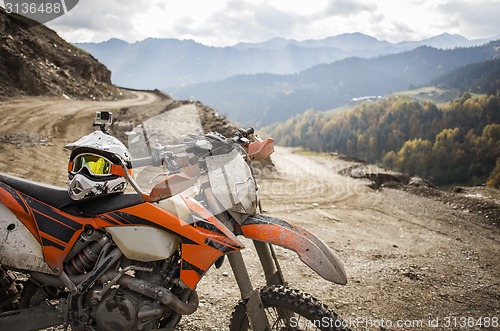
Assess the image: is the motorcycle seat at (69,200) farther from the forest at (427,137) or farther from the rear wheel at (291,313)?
the forest at (427,137)

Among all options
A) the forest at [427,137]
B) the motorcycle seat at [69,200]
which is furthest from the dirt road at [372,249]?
the forest at [427,137]

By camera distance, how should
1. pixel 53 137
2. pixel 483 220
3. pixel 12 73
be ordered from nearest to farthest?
pixel 483 220 → pixel 53 137 → pixel 12 73

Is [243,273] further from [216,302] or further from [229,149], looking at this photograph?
[216,302]

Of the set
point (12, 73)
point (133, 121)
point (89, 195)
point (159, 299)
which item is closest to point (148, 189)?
point (89, 195)

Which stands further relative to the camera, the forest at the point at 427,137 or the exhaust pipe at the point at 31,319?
the forest at the point at 427,137

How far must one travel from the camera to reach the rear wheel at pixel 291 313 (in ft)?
9.59

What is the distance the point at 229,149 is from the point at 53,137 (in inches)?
617

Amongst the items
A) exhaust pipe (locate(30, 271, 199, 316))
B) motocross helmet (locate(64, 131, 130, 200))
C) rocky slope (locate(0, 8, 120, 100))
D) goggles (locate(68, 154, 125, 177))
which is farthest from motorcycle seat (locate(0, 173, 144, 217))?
rocky slope (locate(0, 8, 120, 100))

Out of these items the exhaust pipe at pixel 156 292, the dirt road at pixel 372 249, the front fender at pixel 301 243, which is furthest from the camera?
the dirt road at pixel 372 249

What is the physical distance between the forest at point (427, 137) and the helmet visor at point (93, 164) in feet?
137

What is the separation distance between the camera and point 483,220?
39.1 ft

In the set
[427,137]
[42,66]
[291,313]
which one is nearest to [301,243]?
[291,313]

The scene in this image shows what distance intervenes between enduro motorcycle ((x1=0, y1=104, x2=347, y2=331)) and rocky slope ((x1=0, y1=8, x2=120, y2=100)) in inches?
923

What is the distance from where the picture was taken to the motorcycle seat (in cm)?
304
